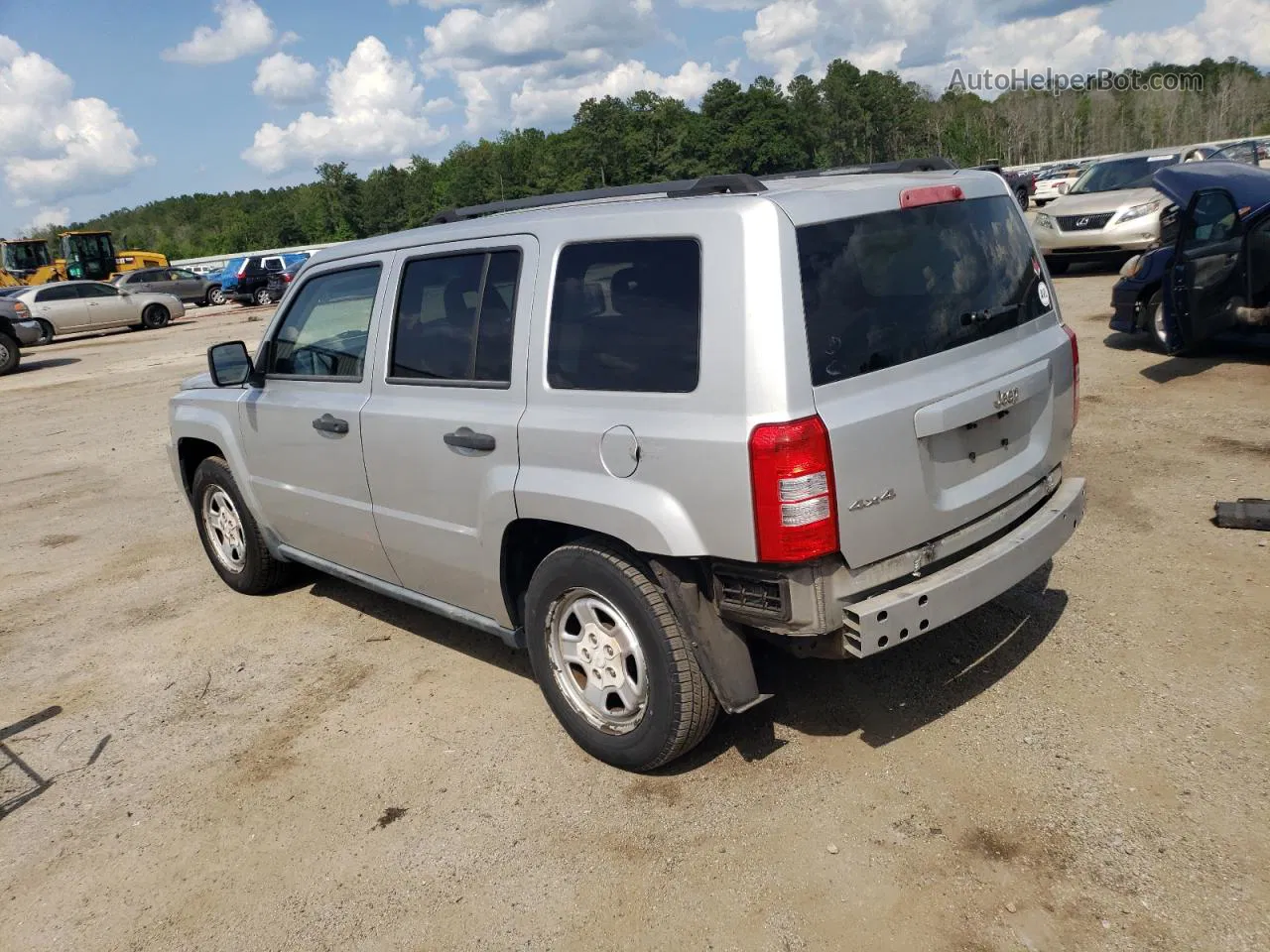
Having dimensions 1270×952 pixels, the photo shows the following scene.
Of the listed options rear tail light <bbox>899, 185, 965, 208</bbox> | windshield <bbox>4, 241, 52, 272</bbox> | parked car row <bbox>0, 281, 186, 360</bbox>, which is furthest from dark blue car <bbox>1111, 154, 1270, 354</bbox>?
windshield <bbox>4, 241, 52, 272</bbox>

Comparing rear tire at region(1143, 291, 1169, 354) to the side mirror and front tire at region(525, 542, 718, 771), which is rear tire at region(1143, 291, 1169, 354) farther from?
the side mirror

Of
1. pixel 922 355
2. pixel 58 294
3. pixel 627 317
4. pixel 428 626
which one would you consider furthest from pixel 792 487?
pixel 58 294

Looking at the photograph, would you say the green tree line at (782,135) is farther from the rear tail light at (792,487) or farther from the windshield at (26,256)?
the rear tail light at (792,487)

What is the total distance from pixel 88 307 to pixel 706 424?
1098 inches

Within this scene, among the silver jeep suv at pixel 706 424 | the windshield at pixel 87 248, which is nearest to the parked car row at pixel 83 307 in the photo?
the windshield at pixel 87 248

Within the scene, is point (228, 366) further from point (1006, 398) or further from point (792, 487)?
point (1006, 398)

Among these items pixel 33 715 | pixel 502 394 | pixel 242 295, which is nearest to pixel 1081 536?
pixel 502 394

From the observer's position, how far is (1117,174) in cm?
1600

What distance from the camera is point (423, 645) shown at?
4.88 m

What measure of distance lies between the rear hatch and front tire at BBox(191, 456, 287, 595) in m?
3.67

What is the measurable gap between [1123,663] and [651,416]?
228 centimetres

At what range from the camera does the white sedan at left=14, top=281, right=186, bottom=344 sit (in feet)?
82.8

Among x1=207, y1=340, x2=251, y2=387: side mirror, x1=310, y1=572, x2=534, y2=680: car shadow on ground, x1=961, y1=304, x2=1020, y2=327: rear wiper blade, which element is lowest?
x1=310, y1=572, x2=534, y2=680: car shadow on ground

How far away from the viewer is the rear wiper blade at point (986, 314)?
3.40 m
